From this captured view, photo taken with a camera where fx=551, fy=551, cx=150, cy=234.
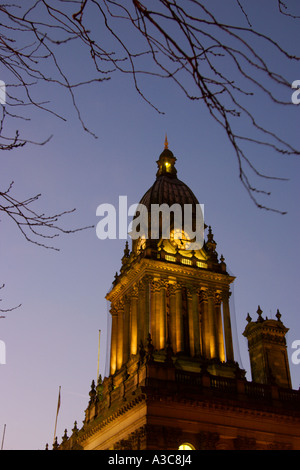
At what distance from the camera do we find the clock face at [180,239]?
52.2 metres

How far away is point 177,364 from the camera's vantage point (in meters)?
43.6

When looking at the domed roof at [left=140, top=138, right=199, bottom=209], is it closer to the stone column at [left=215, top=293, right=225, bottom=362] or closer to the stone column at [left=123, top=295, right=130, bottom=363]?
the stone column at [left=123, top=295, right=130, bottom=363]

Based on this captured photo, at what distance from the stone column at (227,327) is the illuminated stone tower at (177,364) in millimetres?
100

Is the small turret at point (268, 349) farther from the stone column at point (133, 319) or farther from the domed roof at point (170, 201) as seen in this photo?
the domed roof at point (170, 201)

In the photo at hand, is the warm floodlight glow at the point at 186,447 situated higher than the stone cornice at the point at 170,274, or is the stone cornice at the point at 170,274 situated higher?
the stone cornice at the point at 170,274

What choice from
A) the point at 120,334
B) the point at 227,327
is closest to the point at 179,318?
the point at 227,327

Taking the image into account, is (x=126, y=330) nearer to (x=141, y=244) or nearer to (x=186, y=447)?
(x=141, y=244)

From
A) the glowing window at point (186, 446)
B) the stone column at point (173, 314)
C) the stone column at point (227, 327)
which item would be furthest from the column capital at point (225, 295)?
the glowing window at point (186, 446)

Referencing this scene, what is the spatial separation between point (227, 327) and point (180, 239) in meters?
9.54

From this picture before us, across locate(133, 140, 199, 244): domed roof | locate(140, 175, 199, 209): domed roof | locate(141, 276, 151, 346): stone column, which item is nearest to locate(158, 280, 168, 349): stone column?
locate(141, 276, 151, 346): stone column

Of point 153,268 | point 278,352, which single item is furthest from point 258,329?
point 153,268

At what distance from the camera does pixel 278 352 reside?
4897 centimetres
